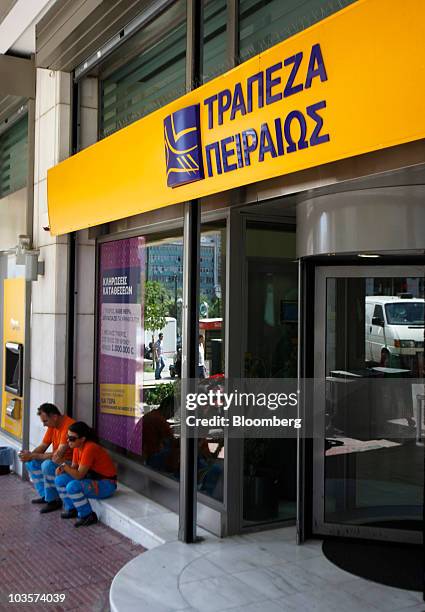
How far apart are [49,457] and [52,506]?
456 mm

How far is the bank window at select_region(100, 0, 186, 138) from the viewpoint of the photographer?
19.7 ft

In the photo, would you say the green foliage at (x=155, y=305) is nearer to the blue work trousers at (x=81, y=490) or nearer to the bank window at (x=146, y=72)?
the blue work trousers at (x=81, y=490)

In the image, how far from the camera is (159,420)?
6.31 meters

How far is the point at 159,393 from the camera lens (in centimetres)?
631

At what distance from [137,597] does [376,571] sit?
1551 mm

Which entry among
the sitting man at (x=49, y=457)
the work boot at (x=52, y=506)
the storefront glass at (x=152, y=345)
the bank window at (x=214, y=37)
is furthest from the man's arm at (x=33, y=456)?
the bank window at (x=214, y=37)

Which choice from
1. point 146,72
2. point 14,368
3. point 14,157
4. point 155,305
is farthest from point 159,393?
point 14,157

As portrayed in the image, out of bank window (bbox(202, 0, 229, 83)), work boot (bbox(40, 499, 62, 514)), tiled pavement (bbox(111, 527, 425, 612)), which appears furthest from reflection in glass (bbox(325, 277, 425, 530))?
work boot (bbox(40, 499, 62, 514))

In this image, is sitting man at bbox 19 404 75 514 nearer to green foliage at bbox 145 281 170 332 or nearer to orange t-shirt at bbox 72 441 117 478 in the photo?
orange t-shirt at bbox 72 441 117 478

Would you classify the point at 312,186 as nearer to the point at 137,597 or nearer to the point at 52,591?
the point at 137,597

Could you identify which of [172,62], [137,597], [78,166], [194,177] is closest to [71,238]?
[78,166]

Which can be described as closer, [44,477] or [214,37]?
[214,37]

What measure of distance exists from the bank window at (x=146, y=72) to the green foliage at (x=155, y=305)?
1.63 m

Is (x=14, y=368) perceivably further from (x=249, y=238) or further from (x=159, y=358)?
(x=249, y=238)
